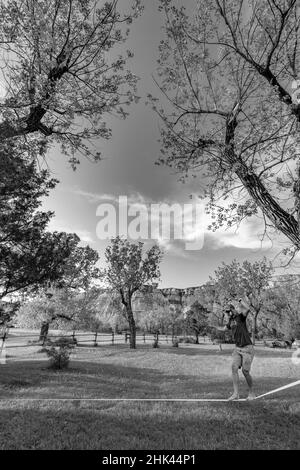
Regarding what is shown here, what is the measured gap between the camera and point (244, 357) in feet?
25.0

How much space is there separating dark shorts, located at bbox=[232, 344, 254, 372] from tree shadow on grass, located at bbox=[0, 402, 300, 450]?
2.98 ft

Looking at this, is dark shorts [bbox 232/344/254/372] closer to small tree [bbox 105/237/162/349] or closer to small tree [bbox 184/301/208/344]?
small tree [bbox 105/237/162/349]

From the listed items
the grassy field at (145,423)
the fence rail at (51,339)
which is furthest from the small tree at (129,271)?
the grassy field at (145,423)

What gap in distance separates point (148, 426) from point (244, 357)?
2.84 meters

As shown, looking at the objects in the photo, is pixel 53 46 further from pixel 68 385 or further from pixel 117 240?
pixel 117 240

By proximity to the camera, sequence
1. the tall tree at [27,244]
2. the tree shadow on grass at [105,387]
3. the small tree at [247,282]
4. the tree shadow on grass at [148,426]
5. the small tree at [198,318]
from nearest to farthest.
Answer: the tree shadow on grass at [148,426] < the tree shadow on grass at [105,387] < the tall tree at [27,244] < the small tree at [247,282] < the small tree at [198,318]

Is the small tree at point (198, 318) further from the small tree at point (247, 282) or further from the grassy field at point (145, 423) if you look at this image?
the grassy field at point (145, 423)

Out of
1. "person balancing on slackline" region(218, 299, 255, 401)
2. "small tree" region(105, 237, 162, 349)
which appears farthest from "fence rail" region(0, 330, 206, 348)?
"person balancing on slackline" region(218, 299, 255, 401)

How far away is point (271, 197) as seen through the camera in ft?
24.7

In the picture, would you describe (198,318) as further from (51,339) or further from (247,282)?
(51,339)

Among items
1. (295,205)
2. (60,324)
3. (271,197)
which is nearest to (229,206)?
(271,197)

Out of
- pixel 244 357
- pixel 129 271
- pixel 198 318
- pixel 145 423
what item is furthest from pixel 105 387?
pixel 198 318

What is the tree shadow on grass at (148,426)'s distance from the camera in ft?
17.2

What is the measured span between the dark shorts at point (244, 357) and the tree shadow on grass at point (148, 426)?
0.91 metres
